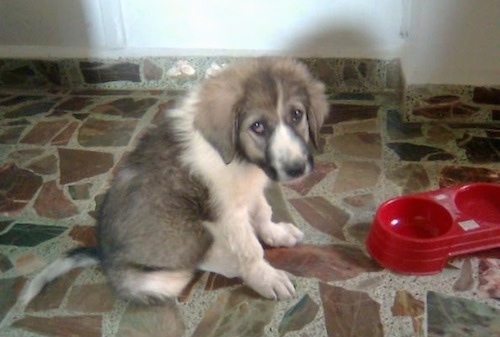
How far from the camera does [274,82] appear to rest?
5.97 feet

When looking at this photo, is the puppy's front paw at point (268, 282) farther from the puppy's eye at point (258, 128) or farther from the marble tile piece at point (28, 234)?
the marble tile piece at point (28, 234)

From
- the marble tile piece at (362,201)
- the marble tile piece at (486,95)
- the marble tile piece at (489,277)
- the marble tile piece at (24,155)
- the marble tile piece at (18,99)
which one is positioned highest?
the marble tile piece at (486,95)

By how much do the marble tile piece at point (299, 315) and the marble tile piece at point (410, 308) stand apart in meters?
0.26

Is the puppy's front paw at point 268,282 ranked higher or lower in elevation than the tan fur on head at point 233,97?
lower

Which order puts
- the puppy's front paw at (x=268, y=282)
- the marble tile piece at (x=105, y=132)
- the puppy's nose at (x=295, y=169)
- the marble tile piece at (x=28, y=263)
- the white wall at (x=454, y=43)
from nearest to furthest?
1. the puppy's nose at (x=295, y=169)
2. the puppy's front paw at (x=268, y=282)
3. the marble tile piece at (x=28, y=263)
4. the white wall at (x=454, y=43)
5. the marble tile piece at (x=105, y=132)

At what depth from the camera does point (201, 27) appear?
→ 3430mm

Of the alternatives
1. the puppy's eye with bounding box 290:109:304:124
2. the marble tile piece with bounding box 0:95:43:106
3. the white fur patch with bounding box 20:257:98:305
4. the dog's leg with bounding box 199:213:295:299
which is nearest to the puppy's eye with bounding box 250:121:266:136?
the puppy's eye with bounding box 290:109:304:124

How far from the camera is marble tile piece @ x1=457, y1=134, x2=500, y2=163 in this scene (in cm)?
268

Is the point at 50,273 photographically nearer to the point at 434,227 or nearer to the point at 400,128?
the point at 434,227

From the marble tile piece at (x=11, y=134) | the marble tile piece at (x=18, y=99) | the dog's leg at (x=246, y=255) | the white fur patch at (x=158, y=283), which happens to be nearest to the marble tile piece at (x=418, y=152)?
the dog's leg at (x=246, y=255)

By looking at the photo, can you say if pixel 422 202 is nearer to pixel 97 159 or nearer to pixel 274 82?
pixel 274 82

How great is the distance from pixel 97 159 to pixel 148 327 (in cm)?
120

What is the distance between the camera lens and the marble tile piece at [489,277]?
6.45 feet

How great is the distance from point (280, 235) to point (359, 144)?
854 millimetres
